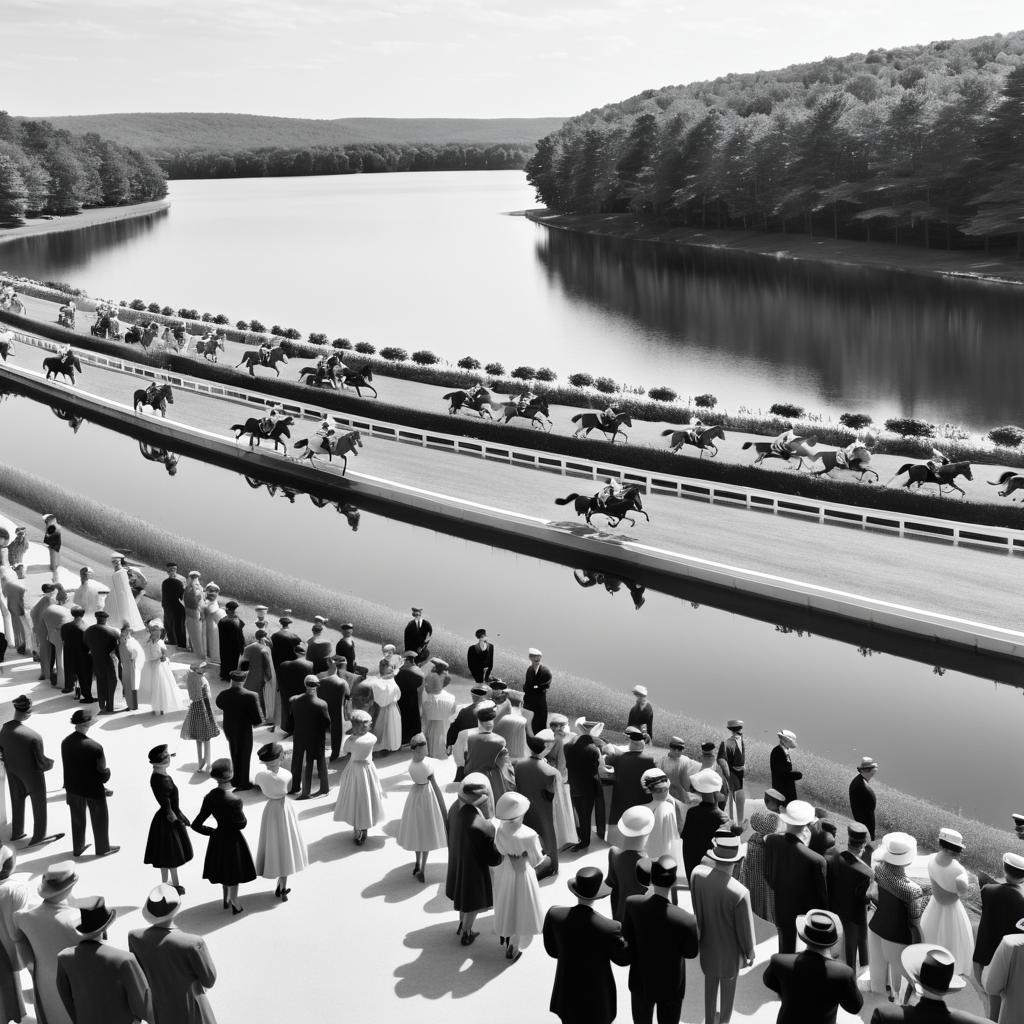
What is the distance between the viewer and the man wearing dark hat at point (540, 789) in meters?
10.9

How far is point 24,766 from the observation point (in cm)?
1170

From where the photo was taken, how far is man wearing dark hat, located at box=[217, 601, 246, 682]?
16031 millimetres

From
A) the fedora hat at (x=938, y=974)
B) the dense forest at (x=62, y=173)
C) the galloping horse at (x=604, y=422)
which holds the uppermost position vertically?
the dense forest at (x=62, y=173)

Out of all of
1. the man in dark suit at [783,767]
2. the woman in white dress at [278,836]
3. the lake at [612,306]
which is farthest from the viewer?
the lake at [612,306]

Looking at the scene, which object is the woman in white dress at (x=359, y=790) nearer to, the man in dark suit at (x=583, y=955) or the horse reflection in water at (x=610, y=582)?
the man in dark suit at (x=583, y=955)

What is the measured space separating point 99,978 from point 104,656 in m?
7.77

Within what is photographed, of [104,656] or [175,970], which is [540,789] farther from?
[104,656]

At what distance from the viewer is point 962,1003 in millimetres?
9469

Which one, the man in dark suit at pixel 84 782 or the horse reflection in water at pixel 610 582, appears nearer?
the man in dark suit at pixel 84 782

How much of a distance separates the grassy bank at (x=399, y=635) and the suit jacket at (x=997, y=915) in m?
4.38

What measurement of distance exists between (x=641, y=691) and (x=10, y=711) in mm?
8257

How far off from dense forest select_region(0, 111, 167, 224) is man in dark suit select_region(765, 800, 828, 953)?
138435mm

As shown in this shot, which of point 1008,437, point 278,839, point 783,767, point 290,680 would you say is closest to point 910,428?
point 1008,437

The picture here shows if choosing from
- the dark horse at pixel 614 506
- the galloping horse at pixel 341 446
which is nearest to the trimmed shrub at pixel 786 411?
the dark horse at pixel 614 506
